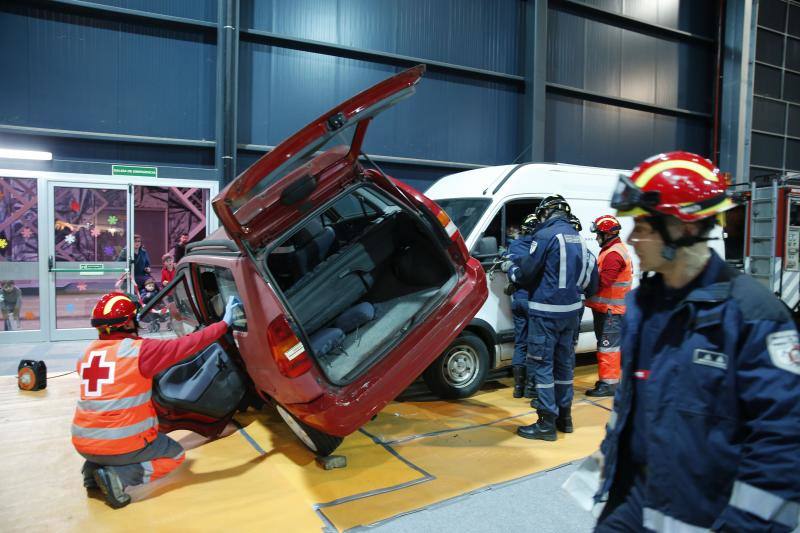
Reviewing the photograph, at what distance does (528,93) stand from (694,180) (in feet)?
33.5

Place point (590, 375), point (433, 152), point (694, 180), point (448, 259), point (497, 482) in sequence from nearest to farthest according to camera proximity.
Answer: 1. point (694, 180)
2. point (497, 482)
3. point (448, 259)
4. point (590, 375)
5. point (433, 152)

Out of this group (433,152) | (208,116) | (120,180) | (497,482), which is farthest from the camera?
(433,152)

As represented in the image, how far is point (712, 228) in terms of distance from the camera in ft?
4.88

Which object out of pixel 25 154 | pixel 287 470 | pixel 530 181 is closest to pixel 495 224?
pixel 530 181

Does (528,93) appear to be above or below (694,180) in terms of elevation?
above

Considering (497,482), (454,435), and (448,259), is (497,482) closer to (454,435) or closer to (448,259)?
(454,435)

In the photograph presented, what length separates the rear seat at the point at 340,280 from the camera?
412 centimetres

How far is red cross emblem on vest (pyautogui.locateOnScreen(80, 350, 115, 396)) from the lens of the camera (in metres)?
3.04

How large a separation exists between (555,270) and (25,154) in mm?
7752

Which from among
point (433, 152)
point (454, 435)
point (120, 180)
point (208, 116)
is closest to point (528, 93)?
point (433, 152)

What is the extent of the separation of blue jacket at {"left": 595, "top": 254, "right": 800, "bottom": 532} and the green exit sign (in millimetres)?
8396

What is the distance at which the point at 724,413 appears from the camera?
132 cm

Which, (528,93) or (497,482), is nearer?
(497,482)

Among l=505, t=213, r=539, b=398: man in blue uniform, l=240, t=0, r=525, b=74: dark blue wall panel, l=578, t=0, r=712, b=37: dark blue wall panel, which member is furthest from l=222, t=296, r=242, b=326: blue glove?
l=578, t=0, r=712, b=37: dark blue wall panel
